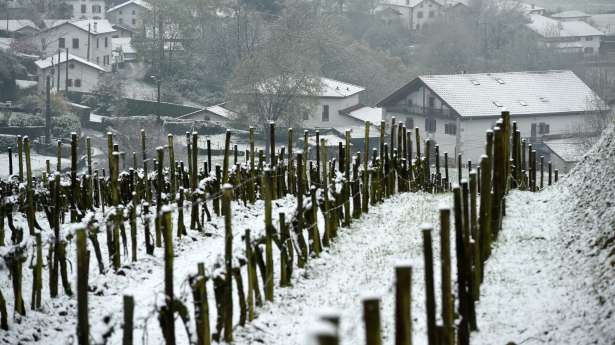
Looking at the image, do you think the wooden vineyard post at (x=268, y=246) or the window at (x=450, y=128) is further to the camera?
the window at (x=450, y=128)

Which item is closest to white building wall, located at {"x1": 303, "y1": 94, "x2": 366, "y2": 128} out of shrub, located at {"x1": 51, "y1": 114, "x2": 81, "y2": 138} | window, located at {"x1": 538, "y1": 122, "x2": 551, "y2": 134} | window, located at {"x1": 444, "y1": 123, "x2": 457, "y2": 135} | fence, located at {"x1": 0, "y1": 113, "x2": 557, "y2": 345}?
window, located at {"x1": 444, "y1": 123, "x2": 457, "y2": 135}

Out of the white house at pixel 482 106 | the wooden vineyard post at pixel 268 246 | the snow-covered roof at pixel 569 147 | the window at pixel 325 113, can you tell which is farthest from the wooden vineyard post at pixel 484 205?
the window at pixel 325 113

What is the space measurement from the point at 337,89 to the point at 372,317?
176ft

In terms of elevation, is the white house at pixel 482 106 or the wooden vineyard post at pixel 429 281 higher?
the white house at pixel 482 106

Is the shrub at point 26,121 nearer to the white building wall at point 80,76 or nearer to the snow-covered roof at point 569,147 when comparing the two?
the white building wall at point 80,76

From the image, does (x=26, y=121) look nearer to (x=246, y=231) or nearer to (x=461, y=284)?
(x=246, y=231)

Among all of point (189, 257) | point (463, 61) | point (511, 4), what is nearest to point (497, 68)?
point (463, 61)

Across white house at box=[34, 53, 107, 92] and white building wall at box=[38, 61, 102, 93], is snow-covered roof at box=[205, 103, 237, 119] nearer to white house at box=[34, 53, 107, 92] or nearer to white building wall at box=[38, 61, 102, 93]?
white house at box=[34, 53, 107, 92]

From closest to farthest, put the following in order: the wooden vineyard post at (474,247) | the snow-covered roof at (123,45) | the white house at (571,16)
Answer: the wooden vineyard post at (474,247)
the snow-covered roof at (123,45)
the white house at (571,16)

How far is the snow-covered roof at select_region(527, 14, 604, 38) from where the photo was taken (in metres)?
79.6

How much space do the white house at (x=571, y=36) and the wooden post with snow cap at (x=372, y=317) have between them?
246 ft

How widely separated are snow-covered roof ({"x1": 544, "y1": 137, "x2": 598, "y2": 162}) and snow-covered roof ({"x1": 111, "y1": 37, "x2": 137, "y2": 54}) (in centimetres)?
3580

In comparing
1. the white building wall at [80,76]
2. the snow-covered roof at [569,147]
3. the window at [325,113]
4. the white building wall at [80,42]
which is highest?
the white building wall at [80,42]

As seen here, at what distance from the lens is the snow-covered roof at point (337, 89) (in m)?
57.4
